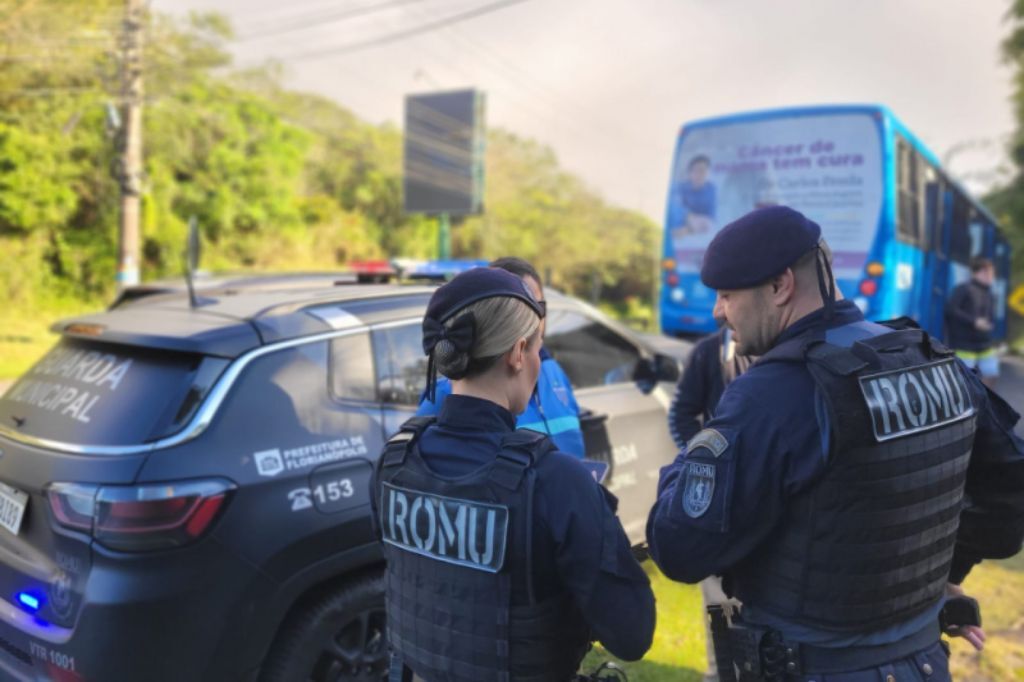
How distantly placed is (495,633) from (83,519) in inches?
57.3

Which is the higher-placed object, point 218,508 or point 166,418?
point 166,418

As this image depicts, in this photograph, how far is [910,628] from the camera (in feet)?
5.56

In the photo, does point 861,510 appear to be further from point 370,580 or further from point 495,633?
point 370,580

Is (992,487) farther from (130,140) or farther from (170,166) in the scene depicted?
(170,166)

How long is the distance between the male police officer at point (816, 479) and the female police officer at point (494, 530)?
0.19 metres

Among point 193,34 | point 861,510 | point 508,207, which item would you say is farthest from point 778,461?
point 508,207

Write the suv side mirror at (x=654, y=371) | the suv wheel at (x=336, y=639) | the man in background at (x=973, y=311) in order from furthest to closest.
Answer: the man in background at (x=973, y=311), the suv side mirror at (x=654, y=371), the suv wheel at (x=336, y=639)

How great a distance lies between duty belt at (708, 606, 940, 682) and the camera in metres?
1.63

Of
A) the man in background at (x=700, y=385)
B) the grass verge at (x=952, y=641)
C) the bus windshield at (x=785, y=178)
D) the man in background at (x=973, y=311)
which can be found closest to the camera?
the man in background at (x=700, y=385)

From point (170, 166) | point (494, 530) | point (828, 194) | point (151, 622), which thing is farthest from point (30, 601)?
point (170, 166)

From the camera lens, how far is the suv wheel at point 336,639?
2.58m

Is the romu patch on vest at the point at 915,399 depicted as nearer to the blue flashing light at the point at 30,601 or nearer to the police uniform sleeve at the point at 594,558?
the police uniform sleeve at the point at 594,558

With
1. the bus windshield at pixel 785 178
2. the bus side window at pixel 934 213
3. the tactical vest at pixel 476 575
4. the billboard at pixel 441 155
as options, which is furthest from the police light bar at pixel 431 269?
the billboard at pixel 441 155

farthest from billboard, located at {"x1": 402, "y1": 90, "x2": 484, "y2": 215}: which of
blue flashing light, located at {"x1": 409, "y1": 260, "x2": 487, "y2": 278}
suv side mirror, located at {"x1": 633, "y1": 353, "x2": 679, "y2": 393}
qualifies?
suv side mirror, located at {"x1": 633, "y1": 353, "x2": 679, "y2": 393}
